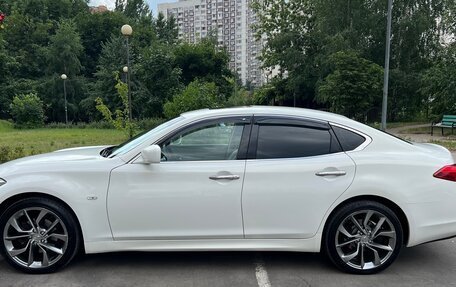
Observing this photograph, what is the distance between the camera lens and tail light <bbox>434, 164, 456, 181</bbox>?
3.90 metres

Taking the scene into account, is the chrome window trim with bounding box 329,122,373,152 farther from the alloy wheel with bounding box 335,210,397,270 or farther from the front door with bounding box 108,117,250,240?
the front door with bounding box 108,117,250,240

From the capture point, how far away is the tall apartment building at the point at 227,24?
87688 millimetres

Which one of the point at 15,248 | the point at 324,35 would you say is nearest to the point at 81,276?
the point at 15,248

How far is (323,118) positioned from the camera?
409 cm

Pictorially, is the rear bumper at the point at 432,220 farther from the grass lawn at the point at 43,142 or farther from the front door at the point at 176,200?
the grass lawn at the point at 43,142

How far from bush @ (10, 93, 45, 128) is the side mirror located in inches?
1558

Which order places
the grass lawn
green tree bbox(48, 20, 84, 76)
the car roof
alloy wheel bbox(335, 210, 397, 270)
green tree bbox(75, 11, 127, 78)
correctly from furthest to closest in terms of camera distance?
green tree bbox(75, 11, 127, 78) → green tree bbox(48, 20, 84, 76) → the grass lawn → the car roof → alloy wheel bbox(335, 210, 397, 270)

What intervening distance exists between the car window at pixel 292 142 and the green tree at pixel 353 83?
2366 cm

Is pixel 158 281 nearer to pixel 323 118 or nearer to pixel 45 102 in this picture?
pixel 323 118

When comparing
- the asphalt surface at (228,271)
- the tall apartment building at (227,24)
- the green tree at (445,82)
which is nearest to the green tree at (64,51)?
the tall apartment building at (227,24)

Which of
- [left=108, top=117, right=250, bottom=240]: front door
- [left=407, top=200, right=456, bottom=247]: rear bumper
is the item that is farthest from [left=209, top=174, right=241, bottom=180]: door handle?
[left=407, top=200, right=456, bottom=247]: rear bumper

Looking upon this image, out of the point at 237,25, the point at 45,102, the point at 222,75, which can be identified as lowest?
the point at 45,102

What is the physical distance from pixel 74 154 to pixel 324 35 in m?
30.7

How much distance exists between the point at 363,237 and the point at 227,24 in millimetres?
89984
